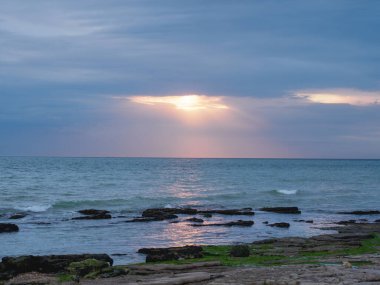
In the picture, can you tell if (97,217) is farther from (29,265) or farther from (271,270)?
(271,270)

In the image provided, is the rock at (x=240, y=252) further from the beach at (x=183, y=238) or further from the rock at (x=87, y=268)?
the rock at (x=87, y=268)

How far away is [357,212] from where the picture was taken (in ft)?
174

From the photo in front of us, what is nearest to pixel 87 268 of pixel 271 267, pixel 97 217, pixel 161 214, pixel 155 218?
pixel 271 267

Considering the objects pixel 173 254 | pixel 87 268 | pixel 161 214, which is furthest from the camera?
pixel 161 214

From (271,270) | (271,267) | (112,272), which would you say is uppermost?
(271,270)

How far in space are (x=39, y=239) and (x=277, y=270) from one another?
1973 cm

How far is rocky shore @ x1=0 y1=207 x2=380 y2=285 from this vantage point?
54.1ft

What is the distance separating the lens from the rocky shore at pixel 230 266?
650 inches

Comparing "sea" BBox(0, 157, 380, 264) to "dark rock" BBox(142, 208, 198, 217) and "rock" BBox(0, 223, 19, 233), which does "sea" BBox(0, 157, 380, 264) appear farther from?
"dark rock" BBox(142, 208, 198, 217)

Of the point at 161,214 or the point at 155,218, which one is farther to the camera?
the point at 161,214

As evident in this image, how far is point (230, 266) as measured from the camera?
20875 millimetres

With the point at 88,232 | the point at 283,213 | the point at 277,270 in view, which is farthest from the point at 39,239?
the point at 283,213

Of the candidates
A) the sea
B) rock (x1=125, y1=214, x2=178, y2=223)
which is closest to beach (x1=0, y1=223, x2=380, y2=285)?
the sea

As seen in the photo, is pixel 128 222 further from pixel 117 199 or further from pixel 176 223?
pixel 117 199
